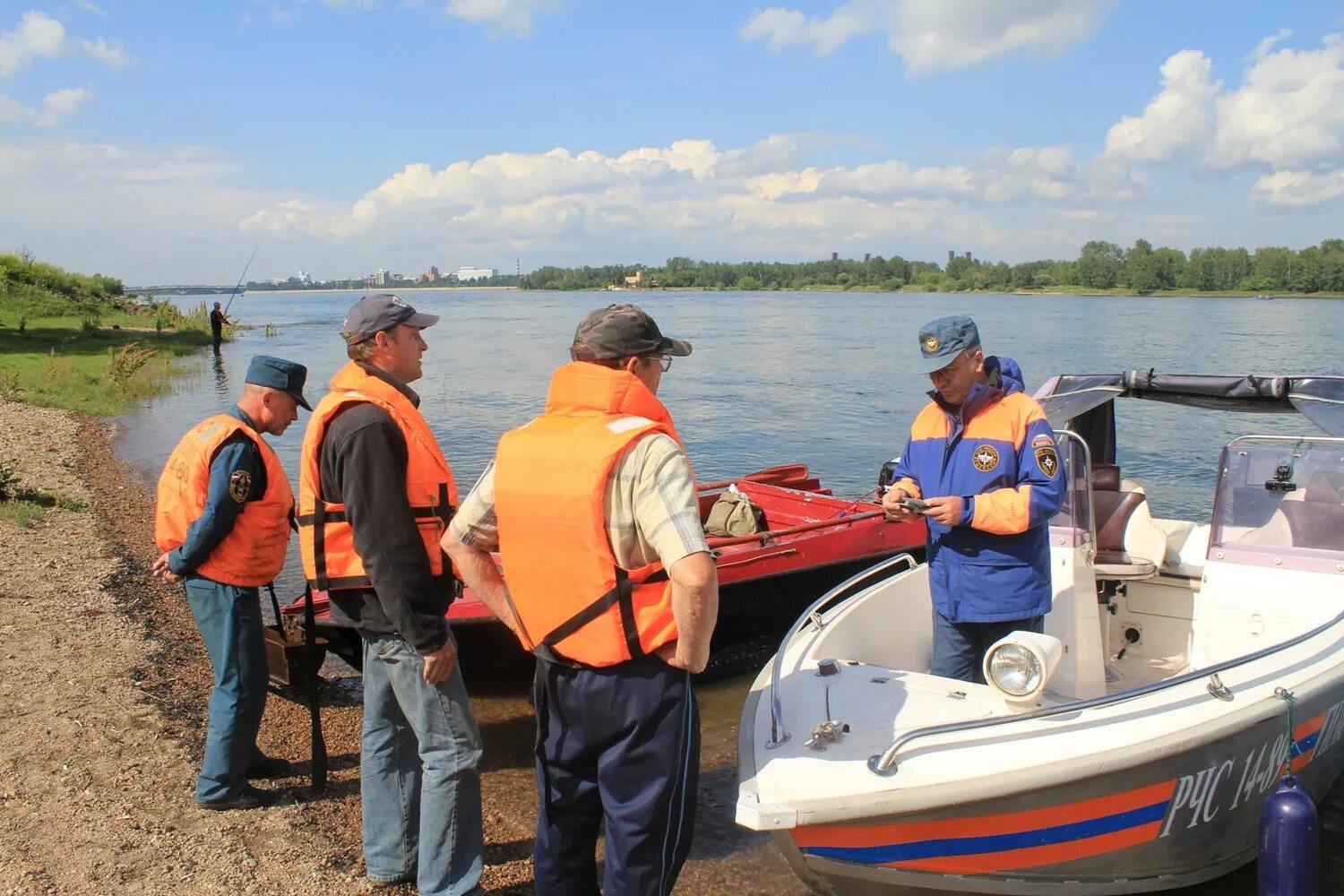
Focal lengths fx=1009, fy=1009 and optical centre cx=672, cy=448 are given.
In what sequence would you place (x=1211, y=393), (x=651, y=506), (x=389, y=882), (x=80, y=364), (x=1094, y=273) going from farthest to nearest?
(x=1094, y=273), (x=80, y=364), (x=1211, y=393), (x=389, y=882), (x=651, y=506)

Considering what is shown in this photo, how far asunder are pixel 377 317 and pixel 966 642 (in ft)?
8.33

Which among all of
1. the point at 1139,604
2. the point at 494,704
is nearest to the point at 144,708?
the point at 494,704

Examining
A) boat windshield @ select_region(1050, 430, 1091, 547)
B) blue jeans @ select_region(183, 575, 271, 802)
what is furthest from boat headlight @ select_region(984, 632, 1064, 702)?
blue jeans @ select_region(183, 575, 271, 802)

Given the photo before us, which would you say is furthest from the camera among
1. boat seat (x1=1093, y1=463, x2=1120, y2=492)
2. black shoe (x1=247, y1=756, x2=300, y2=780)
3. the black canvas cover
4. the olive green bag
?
the olive green bag

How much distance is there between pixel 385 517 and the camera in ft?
9.74

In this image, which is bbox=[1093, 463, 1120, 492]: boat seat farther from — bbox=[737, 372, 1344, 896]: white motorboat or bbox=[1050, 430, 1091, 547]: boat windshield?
bbox=[1050, 430, 1091, 547]: boat windshield

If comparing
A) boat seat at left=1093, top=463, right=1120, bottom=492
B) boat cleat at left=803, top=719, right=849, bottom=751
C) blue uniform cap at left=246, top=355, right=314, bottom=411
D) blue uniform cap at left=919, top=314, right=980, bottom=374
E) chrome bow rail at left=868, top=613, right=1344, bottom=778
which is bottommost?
boat cleat at left=803, top=719, right=849, bottom=751

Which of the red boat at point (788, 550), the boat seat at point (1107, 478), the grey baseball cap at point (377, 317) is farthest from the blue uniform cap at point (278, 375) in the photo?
the boat seat at point (1107, 478)

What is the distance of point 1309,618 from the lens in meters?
4.39

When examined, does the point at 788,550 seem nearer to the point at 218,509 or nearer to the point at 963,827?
the point at 963,827

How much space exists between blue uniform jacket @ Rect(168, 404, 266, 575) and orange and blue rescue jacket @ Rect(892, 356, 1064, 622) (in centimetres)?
271

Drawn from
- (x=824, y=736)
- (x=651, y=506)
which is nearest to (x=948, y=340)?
(x=824, y=736)

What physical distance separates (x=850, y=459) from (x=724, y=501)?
10779 mm

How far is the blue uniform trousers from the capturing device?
8.01 ft
